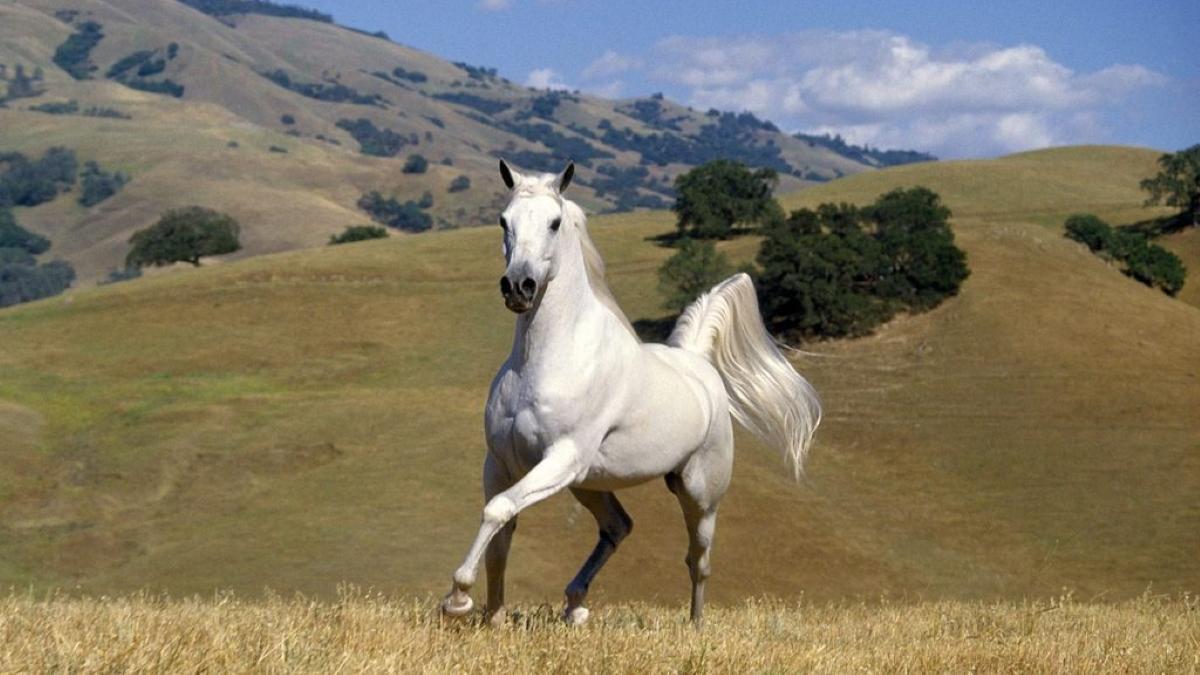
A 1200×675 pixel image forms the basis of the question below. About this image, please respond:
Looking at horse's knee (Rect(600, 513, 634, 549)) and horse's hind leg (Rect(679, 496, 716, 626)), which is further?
horse's hind leg (Rect(679, 496, 716, 626))

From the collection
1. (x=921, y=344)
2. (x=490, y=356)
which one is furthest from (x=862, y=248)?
(x=490, y=356)

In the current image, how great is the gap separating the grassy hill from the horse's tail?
827 cm

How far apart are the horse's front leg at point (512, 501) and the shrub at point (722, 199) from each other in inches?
2855

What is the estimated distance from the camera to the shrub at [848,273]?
194 ft

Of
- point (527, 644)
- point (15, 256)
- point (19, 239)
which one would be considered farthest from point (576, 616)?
point (19, 239)

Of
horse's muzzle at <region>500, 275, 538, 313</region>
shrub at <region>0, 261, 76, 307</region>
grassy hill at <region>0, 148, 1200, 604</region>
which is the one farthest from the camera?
shrub at <region>0, 261, 76, 307</region>

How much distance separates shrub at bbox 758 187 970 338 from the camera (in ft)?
194

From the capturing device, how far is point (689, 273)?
6375cm

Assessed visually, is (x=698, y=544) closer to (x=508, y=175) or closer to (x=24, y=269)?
(x=508, y=175)

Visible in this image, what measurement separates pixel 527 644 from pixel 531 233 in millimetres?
2378

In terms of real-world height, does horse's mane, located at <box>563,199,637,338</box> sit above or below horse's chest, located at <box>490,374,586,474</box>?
above

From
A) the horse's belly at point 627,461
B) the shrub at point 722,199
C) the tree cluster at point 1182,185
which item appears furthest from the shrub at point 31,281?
the horse's belly at point 627,461

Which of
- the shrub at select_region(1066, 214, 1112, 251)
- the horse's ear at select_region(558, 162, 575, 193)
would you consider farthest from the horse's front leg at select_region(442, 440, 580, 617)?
the shrub at select_region(1066, 214, 1112, 251)

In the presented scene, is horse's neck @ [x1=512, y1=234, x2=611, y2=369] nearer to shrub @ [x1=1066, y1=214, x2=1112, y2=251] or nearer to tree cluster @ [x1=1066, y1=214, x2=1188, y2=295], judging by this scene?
tree cluster @ [x1=1066, y1=214, x2=1188, y2=295]
